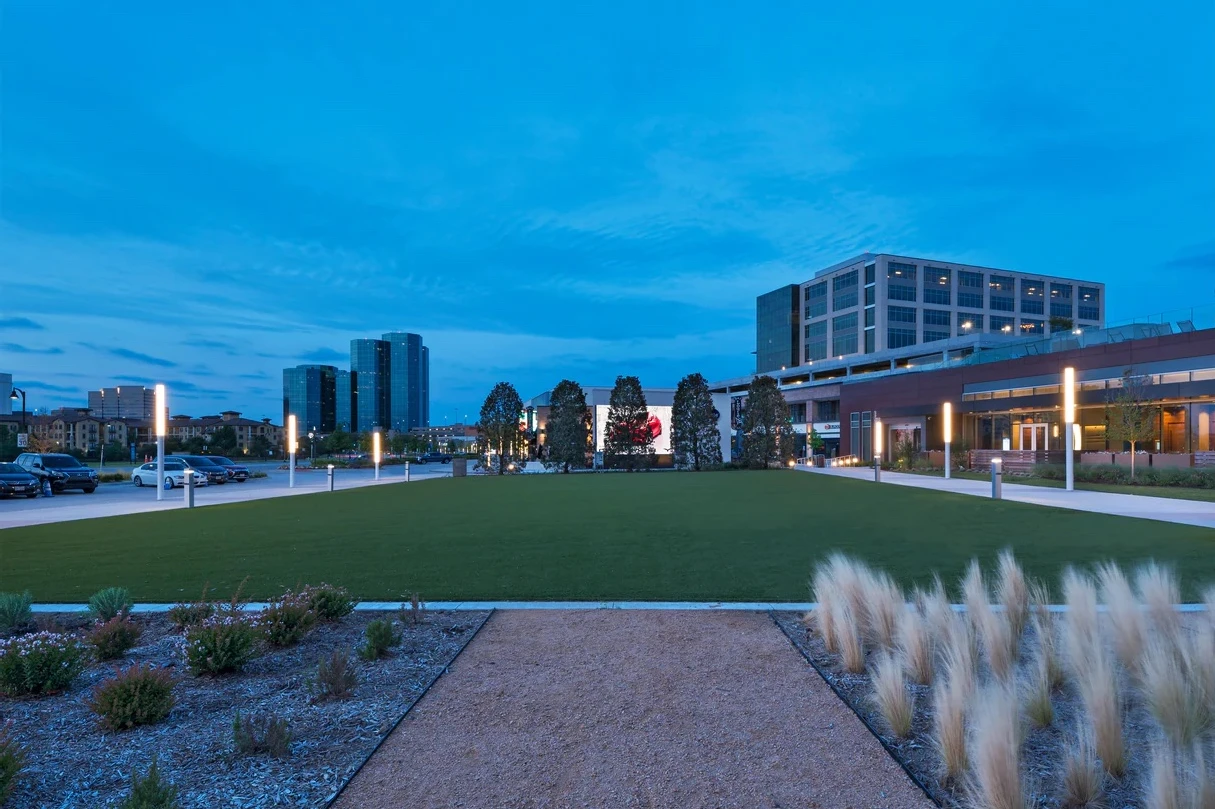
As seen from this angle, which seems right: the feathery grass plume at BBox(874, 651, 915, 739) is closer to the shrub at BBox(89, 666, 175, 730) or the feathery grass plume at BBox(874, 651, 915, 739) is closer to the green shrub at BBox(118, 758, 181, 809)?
the green shrub at BBox(118, 758, 181, 809)

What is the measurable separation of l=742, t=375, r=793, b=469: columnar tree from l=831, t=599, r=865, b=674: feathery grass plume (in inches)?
1605

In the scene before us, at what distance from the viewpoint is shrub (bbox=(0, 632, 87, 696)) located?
4.50 meters

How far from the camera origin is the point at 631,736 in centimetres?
385

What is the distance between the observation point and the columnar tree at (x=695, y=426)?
146 feet

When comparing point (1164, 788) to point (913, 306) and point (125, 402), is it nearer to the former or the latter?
point (913, 306)

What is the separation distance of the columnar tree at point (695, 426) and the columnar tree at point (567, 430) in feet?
20.5

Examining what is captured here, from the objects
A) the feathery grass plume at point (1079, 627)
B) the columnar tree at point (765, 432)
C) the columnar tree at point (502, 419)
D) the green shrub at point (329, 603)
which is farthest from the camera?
the columnar tree at point (765, 432)

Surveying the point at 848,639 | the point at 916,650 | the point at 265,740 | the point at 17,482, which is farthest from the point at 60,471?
the point at 916,650

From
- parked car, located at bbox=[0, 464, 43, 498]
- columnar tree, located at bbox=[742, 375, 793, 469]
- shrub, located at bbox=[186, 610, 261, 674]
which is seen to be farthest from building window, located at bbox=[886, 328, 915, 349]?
shrub, located at bbox=[186, 610, 261, 674]

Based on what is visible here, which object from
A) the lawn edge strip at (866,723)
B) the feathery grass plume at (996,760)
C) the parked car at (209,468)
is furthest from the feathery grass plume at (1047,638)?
the parked car at (209,468)

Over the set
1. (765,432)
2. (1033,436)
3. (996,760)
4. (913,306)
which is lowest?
(996,760)

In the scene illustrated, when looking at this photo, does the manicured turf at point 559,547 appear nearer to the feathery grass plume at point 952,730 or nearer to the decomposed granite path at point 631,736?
the decomposed granite path at point 631,736

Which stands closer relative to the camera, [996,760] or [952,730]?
[996,760]

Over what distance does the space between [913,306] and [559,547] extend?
82.0 meters
